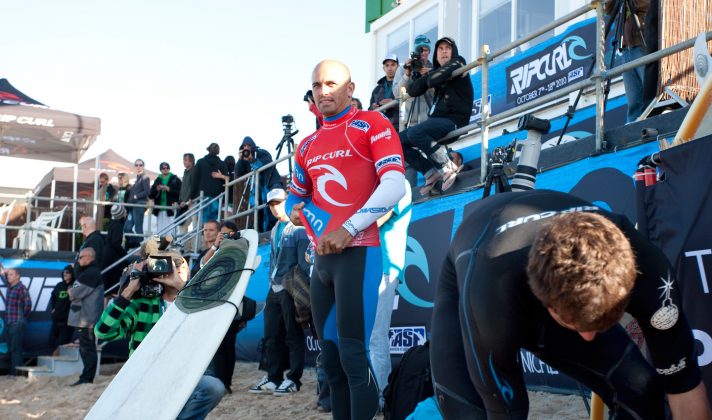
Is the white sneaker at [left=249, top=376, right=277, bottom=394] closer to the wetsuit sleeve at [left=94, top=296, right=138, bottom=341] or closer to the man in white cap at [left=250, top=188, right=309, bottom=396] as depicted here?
the man in white cap at [left=250, top=188, right=309, bottom=396]

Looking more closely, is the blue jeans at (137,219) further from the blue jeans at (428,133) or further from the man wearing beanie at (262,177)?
the blue jeans at (428,133)

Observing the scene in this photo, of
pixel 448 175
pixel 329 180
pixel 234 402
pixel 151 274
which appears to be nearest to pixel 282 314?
pixel 234 402

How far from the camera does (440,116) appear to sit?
22.1ft

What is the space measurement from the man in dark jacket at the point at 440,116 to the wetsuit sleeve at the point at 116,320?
2.95 m

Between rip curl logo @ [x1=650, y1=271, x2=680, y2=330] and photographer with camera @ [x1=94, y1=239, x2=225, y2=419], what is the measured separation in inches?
109

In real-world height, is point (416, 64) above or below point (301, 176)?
above

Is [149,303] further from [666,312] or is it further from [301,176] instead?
[666,312]

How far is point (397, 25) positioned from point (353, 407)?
1325cm

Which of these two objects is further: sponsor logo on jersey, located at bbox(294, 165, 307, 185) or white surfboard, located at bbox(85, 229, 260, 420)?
sponsor logo on jersey, located at bbox(294, 165, 307, 185)

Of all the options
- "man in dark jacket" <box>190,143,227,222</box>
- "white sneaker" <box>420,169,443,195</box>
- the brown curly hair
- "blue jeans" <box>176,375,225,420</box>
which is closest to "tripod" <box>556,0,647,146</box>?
"white sneaker" <box>420,169,443,195</box>

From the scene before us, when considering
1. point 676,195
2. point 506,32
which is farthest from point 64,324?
point 676,195

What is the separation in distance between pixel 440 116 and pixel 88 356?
5613mm

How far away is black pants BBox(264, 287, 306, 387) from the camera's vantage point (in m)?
6.84

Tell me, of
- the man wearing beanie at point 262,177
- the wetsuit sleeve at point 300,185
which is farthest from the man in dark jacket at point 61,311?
the wetsuit sleeve at point 300,185
